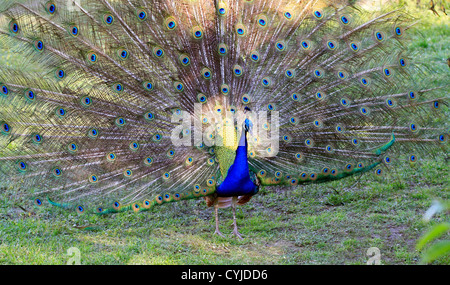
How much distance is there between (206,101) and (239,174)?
0.77m

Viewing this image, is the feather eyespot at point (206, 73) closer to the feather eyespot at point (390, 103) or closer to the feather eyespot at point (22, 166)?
the feather eyespot at point (390, 103)

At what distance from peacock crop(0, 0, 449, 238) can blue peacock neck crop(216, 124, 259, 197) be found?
14mm

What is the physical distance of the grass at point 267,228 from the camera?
438 centimetres

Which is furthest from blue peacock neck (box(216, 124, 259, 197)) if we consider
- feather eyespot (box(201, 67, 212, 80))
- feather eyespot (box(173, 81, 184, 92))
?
feather eyespot (box(173, 81, 184, 92))

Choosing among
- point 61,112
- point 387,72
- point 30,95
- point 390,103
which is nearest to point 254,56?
point 387,72

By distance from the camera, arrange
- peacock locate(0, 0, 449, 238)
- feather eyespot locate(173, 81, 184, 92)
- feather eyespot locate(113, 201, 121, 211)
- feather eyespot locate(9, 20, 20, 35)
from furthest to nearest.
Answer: feather eyespot locate(173, 81, 184, 92) → feather eyespot locate(113, 201, 121, 211) → peacock locate(0, 0, 449, 238) → feather eyespot locate(9, 20, 20, 35)

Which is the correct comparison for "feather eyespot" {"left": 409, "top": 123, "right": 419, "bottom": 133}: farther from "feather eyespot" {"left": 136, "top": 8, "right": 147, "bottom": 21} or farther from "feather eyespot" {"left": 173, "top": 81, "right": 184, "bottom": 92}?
"feather eyespot" {"left": 136, "top": 8, "right": 147, "bottom": 21}

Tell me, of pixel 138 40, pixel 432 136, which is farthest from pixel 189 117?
pixel 432 136

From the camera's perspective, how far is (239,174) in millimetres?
4527

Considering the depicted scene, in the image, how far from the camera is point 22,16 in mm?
4172

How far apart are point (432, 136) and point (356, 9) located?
1408 mm

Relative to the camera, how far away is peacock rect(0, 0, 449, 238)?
4.39 m

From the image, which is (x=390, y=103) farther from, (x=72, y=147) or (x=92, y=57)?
(x=72, y=147)

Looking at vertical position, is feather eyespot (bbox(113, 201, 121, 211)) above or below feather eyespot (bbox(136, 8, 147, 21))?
below
